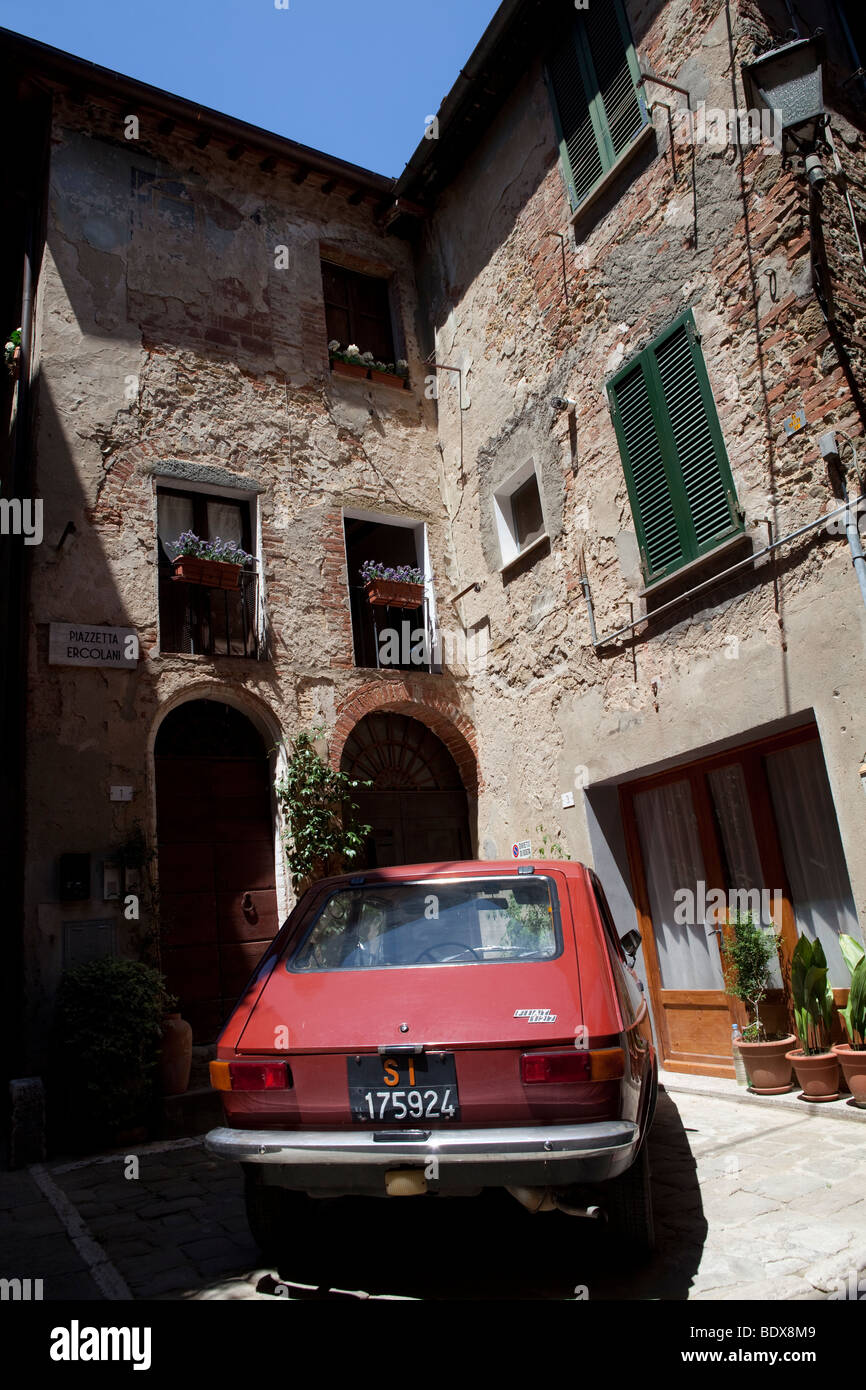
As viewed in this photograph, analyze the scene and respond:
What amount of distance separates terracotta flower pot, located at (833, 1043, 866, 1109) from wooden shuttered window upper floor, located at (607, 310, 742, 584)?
3.65 metres

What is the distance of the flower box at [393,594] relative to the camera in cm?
994

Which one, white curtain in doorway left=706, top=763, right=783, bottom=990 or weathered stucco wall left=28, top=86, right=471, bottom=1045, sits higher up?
weathered stucco wall left=28, top=86, right=471, bottom=1045

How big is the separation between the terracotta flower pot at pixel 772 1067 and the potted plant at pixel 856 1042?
573mm

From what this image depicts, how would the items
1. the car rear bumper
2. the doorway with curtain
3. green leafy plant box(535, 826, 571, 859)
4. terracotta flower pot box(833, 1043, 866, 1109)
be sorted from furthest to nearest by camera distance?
green leafy plant box(535, 826, 571, 859)
the doorway with curtain
terracotta flower pot box(833, 1043, 866, 1109)
the car rear bumper

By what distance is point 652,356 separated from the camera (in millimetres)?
7695

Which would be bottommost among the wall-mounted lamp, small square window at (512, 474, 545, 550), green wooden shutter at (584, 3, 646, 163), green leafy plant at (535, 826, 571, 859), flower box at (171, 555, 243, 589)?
green leafy plant at (535, 826, 571, 859)

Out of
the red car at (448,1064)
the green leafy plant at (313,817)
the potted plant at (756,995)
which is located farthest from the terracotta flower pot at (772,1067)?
the green leafy plant at (313,817)

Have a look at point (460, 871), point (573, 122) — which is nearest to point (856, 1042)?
point (460, 871)

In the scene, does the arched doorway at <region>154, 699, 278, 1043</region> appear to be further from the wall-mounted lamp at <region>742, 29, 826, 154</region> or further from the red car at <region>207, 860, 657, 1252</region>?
the wall-mounted lamp at <region>742, 29, 826, 154</region>

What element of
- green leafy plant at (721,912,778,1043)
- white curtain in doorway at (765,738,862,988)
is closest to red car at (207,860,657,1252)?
green leafy plant at (721,912,778,1043)

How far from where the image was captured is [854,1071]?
552cm

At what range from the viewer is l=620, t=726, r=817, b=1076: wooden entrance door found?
698cm

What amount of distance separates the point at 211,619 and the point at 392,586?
6.66ft
